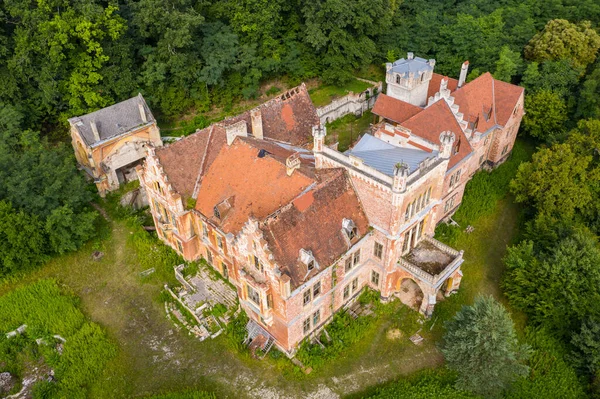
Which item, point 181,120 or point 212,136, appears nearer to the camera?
point 212,136

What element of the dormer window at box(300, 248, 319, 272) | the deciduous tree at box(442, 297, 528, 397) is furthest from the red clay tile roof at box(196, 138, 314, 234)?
the deciduous tree at box(442, 297, 528, 397)

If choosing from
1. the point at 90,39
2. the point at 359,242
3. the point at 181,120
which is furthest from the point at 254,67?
the point at 359,242

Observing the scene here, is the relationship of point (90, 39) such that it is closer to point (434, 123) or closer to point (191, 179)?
point (191, 179)

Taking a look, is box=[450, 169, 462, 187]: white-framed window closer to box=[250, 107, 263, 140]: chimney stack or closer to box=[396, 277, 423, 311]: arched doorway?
box=[396, 277, 423, 311]: arched doorway

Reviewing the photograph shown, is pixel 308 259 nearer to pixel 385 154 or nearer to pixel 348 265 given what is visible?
pixel 348 265

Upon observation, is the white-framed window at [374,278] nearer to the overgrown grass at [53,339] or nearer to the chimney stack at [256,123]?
the chimney stack at [256,123]

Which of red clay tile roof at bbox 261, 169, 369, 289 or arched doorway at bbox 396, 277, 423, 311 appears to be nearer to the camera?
red clay tile roof at bbox 261, 169, 369, 289
